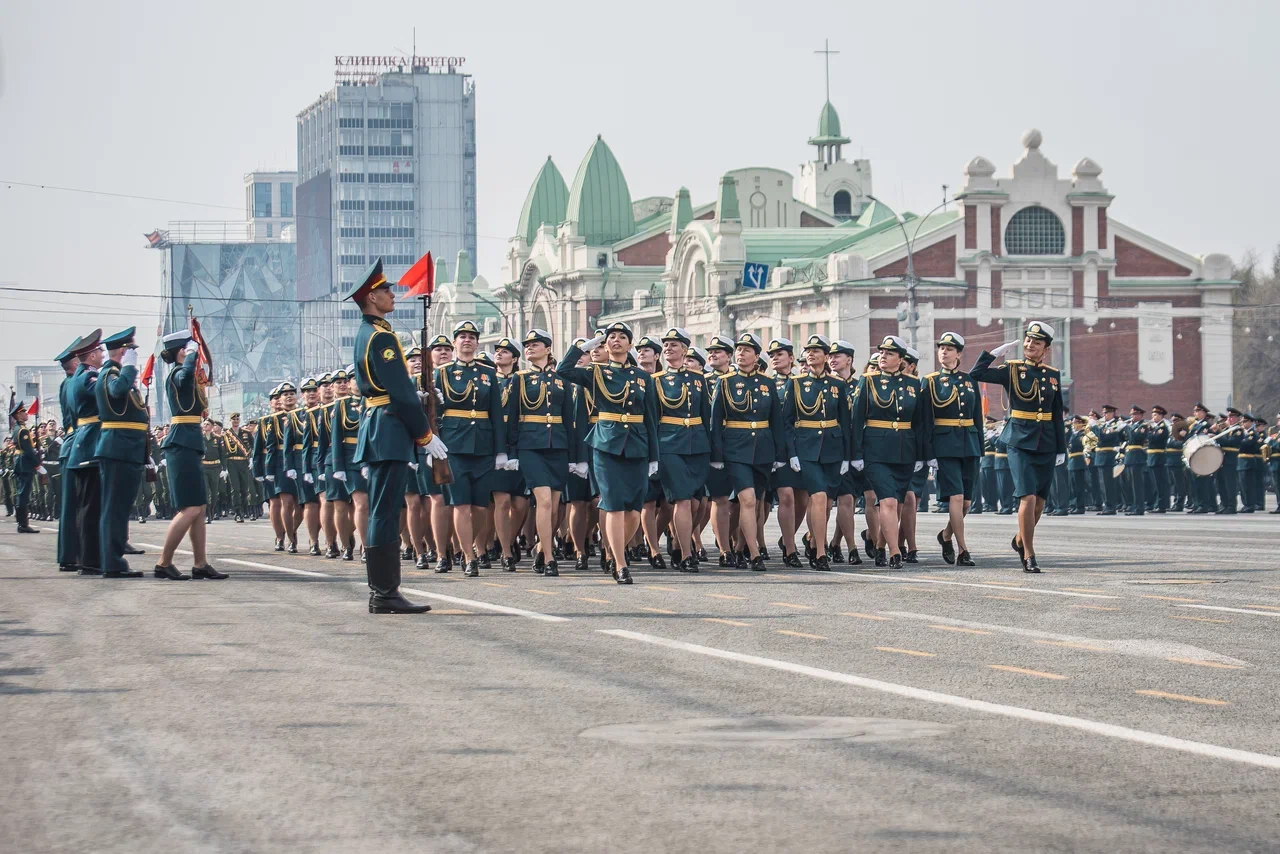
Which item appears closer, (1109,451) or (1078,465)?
(1109,451)

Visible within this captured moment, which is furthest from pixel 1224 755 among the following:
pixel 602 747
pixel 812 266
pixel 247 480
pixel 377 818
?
pixel 812 266

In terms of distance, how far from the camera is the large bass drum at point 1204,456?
31141 mm

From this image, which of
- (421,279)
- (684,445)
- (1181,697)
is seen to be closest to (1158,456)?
(684,445)

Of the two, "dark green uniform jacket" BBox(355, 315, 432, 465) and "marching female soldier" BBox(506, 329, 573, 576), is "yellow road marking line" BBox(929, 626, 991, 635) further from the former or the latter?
"marching female soldier" BBox(506, 329, 573, 576)

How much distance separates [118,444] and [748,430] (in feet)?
17.1

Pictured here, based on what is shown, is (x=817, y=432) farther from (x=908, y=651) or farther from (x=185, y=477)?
(x=908, y=651)

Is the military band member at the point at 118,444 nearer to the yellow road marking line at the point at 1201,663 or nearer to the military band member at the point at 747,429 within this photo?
the military band member at the point at 747,429

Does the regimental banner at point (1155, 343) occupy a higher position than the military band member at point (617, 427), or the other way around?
the regimental banner at point (1155, 343)

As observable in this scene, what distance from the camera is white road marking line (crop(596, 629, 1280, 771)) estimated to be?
651 centimetres

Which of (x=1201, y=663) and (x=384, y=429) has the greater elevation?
(x=384, y=429)

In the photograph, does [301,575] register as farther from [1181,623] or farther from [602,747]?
[602,747]

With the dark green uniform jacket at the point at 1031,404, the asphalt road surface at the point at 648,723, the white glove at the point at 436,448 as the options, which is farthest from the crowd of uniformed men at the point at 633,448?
the asphalt road surface at the point at 648,723

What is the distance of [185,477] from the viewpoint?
15516 mm

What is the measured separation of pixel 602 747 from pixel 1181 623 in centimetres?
515
